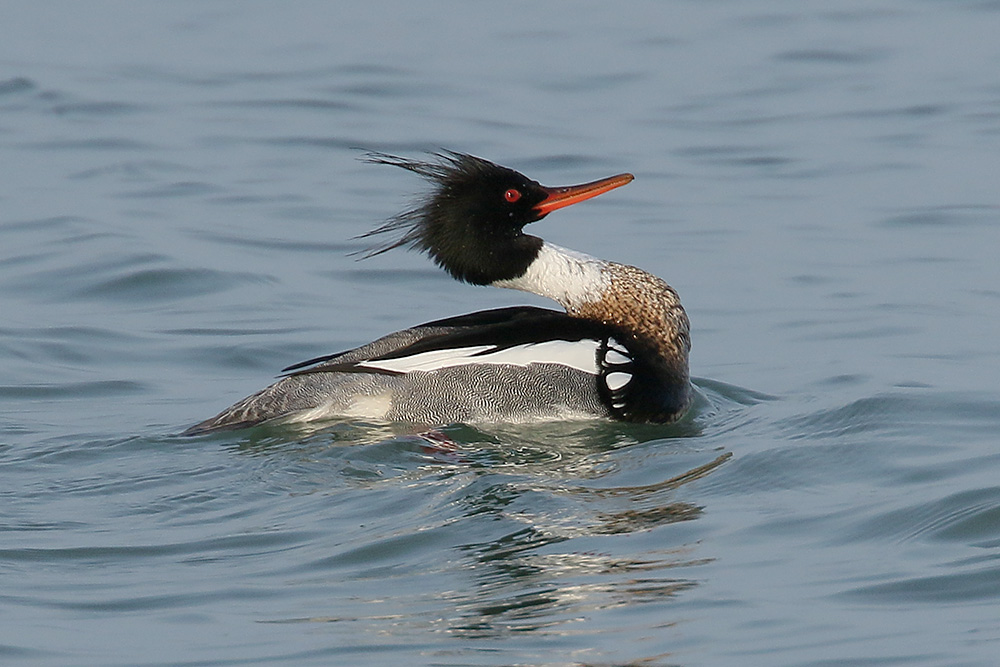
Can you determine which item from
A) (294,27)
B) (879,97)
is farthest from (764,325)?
(294,27)

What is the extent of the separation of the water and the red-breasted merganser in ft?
0.54

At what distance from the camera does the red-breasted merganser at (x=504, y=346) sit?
766 centimetres

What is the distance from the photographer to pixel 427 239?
317 inches

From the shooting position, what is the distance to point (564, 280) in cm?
833

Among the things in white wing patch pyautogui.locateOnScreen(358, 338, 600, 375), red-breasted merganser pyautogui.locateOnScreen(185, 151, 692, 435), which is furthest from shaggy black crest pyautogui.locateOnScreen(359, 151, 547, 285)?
white wing patch pyautogui.locateOnScreen(358, 338, 600, 375)

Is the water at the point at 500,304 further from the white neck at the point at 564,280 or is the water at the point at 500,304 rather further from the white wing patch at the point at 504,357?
the white neck at the point at 564,280

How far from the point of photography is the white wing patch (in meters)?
7.65

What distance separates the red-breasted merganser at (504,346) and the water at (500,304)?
165 mm

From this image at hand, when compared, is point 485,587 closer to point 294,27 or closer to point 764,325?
point 764,325

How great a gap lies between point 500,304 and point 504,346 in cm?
337

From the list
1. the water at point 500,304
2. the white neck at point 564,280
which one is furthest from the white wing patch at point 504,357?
Answer: the white neck at point 564,280

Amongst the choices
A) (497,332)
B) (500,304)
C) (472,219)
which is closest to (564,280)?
(472,219)

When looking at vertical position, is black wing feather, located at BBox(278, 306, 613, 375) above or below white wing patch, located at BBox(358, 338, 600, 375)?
above

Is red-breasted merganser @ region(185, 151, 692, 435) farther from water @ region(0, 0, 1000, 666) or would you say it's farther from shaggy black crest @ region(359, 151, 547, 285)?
water @ region(0, 0, 1000, 666)
